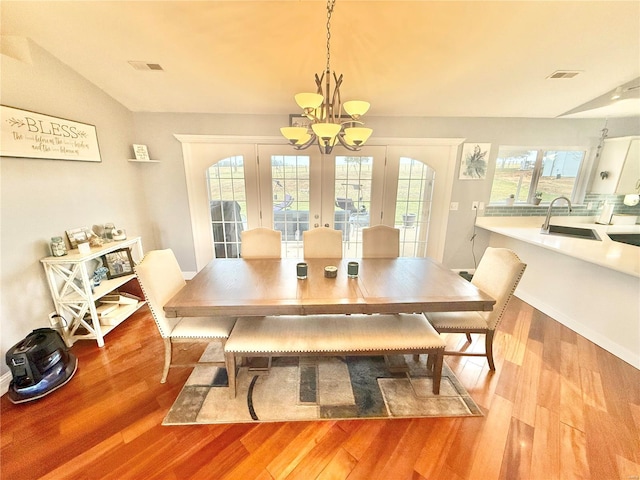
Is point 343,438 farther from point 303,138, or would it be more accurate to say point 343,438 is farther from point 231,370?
point 303,138

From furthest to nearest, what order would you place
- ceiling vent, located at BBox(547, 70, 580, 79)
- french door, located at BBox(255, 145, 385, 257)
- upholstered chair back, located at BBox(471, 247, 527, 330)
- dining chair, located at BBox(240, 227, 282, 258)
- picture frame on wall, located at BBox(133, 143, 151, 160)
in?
french door, located at BBox(255, 145, 385, 257)
picture frame on wall, located at BBox(133, 143, 151, 160)
dining chair, located at BBox(240, 227, 282, 258)
ceiling vent, located at BBox(547, 70, 580, 79)
upholstered chair back, located at BBox(471, 247, 527, 330)

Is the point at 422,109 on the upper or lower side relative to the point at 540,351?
upper

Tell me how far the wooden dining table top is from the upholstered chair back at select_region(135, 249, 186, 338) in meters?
0.14

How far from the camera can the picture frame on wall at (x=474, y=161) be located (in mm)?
3404

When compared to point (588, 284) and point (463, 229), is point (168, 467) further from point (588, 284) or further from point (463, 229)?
point (463, 229)

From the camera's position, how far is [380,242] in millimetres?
2570

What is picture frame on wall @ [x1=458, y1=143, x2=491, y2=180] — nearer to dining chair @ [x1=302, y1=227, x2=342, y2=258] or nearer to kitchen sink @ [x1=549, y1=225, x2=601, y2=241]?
kitchen sink @ [x1=549, y1=225, x2=601, y2=241]

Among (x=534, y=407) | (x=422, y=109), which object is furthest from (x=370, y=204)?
(x=534, y=407)

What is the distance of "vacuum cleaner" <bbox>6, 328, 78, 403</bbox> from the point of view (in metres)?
1.66

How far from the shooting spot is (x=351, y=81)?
Answer: 8.31ft

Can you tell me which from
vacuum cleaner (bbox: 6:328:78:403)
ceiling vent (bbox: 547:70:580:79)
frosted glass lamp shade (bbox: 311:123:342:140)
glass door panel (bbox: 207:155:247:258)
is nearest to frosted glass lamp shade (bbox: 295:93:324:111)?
frosted glass lamp shade (bbox: 311:123:342:140)

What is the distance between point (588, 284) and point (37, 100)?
16.8 feet

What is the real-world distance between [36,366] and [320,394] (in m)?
1.94

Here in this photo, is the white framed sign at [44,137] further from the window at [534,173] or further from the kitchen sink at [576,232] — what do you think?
the kitchen sink at [576,232]
